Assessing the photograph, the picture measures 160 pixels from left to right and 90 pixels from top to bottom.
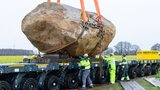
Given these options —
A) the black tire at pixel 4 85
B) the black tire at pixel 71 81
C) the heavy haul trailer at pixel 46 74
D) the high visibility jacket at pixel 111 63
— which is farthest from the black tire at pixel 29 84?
the high visibility jacket at pixel 111 63

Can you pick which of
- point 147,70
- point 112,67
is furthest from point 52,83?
point 147,70

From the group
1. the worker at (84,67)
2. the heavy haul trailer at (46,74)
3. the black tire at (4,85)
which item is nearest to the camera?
the black tire at (4,85)

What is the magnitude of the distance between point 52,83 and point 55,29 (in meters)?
2.01

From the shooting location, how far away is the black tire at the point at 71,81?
15591 millimetres

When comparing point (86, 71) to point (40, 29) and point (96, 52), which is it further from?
point (40, 29)

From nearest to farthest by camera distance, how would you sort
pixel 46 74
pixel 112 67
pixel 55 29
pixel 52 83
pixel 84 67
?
pixel 46 74
pixel 55 29
pixel 52 83
pixel 84 67
pixel 112 67

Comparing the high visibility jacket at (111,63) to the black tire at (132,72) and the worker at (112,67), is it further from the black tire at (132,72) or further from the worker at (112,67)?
the black tire at (132,72)

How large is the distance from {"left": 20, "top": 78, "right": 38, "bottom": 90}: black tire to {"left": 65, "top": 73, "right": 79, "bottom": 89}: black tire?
252cm

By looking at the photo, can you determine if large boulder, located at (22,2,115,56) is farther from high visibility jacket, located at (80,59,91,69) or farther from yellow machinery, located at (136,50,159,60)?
yellow machinery, located at (136,50,159,60)

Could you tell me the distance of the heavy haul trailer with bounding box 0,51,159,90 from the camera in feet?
39.7

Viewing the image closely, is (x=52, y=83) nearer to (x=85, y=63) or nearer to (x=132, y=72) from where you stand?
(x=85, y=63)

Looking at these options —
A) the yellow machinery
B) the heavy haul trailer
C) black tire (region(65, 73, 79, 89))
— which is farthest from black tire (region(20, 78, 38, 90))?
the yellow machinery

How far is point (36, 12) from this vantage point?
47.1 feet

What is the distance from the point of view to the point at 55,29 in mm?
14133
